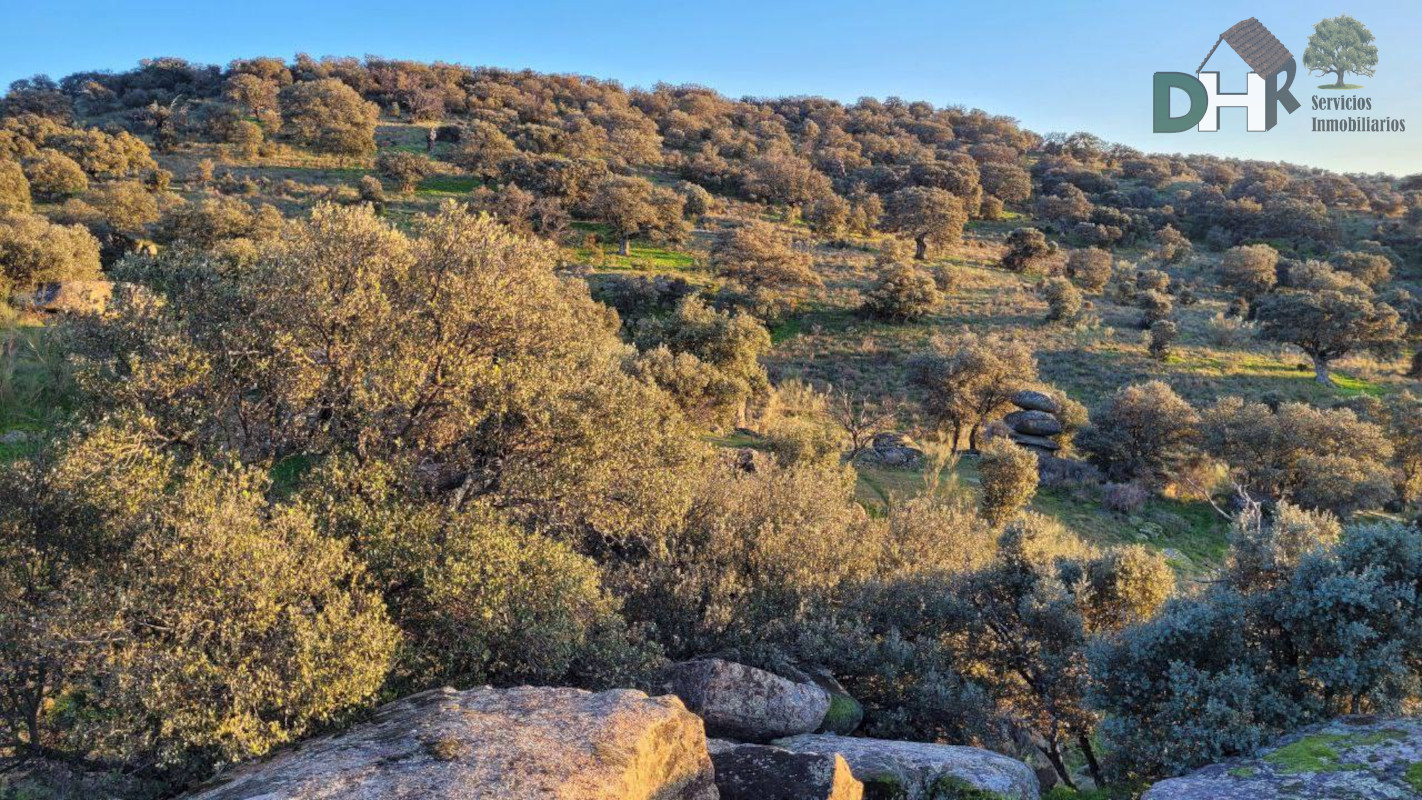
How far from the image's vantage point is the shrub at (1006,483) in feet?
76.2

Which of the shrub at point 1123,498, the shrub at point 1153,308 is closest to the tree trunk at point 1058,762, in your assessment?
the shrub at point 1123,498

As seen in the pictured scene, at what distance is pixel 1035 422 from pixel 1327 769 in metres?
29.3

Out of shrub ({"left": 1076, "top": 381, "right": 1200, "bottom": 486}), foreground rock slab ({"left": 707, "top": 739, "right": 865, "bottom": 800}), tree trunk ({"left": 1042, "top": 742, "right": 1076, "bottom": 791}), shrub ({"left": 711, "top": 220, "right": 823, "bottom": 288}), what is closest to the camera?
foreground rock slab ({"left": 707, "top": 739, "right": 865, "bottom": 800})

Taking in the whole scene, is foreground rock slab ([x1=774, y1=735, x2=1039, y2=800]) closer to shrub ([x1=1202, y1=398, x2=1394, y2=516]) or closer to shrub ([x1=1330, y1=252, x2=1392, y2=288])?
shrub ([x1=1202, y1=398, x2=1394, y2=516])

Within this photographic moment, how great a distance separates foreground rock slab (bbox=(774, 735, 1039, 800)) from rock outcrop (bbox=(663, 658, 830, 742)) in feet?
2.55

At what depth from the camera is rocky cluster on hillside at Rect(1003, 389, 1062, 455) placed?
33344 mm

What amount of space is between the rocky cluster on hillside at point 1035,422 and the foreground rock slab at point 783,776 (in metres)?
28.9

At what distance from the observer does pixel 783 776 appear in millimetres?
7480

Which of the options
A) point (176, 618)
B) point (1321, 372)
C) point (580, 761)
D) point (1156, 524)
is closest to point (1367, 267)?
point (1321, 372)

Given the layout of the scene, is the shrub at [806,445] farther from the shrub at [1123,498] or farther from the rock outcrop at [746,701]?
the shrub at [1123,498]

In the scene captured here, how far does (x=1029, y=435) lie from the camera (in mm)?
33969

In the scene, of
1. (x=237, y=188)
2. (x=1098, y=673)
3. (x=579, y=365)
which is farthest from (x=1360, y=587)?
(x=237, y=188)

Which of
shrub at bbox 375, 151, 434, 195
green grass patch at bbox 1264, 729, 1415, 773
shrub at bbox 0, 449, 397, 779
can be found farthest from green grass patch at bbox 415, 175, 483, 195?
green grass patch at bbox 1264, 729, 1415, 773

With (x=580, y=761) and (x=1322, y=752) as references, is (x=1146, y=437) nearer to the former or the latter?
(x=1322, y=752)
